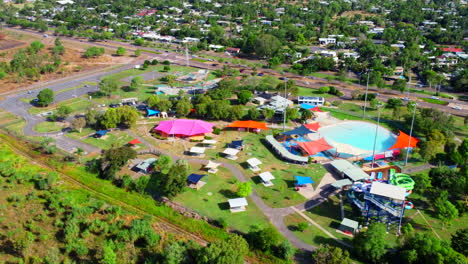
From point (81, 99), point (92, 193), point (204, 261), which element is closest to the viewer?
point (204, 261)

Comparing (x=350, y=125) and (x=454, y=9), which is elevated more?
(x=454, y=9)

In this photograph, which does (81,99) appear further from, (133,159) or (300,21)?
(300,21)

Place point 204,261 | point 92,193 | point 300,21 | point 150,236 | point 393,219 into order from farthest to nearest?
point 300,21 < point 92,193 < point 393,219 < point 150,236 < point 204,261

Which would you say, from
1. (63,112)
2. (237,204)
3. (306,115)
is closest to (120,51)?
(63,112)

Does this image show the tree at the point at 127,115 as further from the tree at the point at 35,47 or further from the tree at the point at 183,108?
the tree at the point at 35,47

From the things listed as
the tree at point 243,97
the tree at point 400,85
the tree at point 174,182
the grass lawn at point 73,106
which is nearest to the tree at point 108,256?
the tree at point 174,182

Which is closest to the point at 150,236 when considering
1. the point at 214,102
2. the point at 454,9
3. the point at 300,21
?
the point at 214,102

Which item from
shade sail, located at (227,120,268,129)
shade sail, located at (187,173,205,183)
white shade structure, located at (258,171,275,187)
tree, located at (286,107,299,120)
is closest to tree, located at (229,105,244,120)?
shade sail, located at (227,120,268,129)
